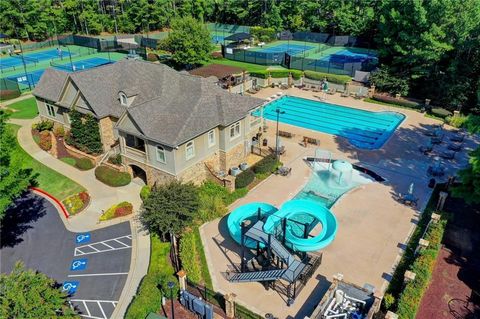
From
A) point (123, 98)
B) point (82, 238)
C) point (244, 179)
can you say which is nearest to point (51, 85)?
point (123, 98)

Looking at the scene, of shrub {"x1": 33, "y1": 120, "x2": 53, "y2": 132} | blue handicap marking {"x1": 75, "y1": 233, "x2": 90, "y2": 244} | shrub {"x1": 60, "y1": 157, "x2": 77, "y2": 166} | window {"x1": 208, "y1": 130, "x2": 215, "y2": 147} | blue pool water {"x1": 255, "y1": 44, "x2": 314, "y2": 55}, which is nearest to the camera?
blue handicap marking {"x1": 75, "y1": 233, "x2": 90, "y2": 244}

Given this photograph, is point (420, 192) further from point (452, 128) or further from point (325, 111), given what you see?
point (325, 111)

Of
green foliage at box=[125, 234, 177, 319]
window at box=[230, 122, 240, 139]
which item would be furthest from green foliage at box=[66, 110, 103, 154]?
green foliage at box=[125, 234, 177, 319]

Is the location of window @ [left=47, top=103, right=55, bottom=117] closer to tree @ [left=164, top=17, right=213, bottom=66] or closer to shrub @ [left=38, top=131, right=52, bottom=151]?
shrub @ [left=38, top=131, right=52, bottom=151]

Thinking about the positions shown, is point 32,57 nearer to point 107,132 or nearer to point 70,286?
point 107,132

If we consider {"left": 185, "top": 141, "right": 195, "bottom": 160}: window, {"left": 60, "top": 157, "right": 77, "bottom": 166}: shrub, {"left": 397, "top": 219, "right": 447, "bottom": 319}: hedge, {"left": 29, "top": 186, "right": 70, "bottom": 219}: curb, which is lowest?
{"left": 29, "top": 186, "right": 70, "bottom": 219}: curb

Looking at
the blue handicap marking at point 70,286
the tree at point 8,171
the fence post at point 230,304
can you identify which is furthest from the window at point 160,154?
the fence post at point 230,304

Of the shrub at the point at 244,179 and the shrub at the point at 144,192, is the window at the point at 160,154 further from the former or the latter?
the shrub at the point at 244,179
